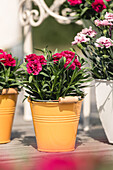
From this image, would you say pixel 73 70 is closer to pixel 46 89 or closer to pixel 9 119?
pixel 46 89

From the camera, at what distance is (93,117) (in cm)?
337

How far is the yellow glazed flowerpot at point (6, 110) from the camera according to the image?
2.20 m

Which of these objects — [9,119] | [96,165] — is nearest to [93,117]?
[9,119]

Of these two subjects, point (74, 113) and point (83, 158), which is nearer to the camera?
point (83, 158)

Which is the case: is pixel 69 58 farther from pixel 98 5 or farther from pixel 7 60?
pixel 98 5

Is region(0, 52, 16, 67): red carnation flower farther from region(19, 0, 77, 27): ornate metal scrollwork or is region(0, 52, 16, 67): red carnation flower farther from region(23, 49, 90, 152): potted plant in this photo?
region(19, 0, 77, 27): ornate metal scrollwork

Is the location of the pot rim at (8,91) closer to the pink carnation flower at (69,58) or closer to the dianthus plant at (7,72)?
the dianthus plant at (7,72)

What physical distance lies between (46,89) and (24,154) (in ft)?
1.35

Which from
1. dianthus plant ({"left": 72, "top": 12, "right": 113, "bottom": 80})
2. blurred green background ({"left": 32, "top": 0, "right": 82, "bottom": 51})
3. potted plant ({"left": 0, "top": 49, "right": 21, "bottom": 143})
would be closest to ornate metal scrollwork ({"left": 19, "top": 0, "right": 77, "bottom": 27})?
dianthus plant ({"left": 72, "top": 12, "right": 113, "bottom": 80})

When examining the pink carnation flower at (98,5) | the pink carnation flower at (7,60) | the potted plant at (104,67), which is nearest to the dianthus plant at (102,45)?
the potted plant at (104,67)

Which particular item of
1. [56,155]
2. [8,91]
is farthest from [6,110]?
[56,155]

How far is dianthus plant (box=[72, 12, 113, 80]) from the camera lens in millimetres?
2096

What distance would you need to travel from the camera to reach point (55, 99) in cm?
204

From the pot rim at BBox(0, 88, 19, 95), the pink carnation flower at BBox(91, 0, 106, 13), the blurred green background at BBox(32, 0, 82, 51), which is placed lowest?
the pot rim at BBox(0, 88, 19, 95)
